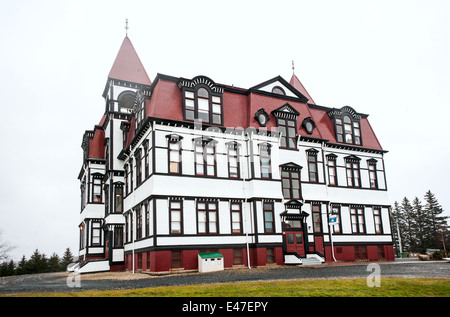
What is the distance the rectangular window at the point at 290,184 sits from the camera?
3063 centimetres

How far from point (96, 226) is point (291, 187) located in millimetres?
18594

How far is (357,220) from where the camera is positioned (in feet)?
114

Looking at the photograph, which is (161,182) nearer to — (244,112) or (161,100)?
(161,100)

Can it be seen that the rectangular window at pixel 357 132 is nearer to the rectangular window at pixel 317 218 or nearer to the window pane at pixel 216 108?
the rectangular window at pixel 317 218

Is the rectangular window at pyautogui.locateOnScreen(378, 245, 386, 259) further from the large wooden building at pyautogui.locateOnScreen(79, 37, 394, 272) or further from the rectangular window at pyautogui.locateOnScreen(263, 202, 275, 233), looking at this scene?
the rectangular window at pyautogui.locateOnScreen(263, 202, 275, 233)

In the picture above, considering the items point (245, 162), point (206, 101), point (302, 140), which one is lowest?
point (245, 162)

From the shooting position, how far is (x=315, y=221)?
3195 cm

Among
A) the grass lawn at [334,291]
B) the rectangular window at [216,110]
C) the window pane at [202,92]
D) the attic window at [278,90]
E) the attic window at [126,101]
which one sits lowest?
the grass lawn at [334,291]

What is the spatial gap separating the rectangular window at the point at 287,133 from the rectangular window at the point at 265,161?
175cm

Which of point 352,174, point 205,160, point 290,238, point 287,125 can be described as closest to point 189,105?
point 205,160

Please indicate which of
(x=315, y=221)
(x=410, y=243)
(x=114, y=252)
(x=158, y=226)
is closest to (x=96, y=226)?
(x=114, y=252)

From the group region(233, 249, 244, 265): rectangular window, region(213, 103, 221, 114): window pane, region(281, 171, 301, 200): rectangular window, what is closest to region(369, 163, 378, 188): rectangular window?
region(281, 171, 301, 200): rectangular window

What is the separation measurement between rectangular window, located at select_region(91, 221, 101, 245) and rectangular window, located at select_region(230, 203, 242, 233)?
15330 mm

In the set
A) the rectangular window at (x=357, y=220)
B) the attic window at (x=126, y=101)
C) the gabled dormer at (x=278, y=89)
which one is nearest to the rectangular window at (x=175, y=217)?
the gabled dormer at (x=278, y=89)
